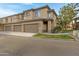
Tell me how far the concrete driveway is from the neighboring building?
1.62 ft

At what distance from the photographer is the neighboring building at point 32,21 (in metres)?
4.75

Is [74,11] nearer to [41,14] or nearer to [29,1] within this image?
[41,14]

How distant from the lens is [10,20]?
16.4 ft

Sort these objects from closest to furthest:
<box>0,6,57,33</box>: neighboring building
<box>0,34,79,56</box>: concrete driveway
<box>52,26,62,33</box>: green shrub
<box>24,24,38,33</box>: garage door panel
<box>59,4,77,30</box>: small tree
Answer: <box>0,34,79,56</box>: concrete driveway → <box>59,4,77,30</box>: small tree → <box>52,26,62,33</box>: green shrub → <box>0,6,57,33</box>: neighboring building → <box>24,24,38,33</box>: garage door panel

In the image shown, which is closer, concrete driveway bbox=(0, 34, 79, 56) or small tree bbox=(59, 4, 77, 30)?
concrete driveway bbox=(0, 34, 79, 56)

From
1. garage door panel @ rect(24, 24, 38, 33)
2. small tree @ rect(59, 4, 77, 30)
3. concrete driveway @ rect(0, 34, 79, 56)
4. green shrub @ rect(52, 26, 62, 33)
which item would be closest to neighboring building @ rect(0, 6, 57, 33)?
garage door panel @ rect(24, 24, 38, 33)

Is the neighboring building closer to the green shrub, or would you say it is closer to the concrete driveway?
the green shrub

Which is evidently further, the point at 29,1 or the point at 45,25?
the point at 45,25

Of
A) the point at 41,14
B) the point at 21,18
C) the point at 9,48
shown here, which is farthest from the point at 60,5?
the point at 9,48

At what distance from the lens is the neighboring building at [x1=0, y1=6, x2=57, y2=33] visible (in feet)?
15.6

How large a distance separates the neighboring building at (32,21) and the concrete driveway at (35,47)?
0.49m

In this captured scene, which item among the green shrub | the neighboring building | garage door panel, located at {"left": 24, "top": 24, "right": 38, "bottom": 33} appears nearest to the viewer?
the green shrub

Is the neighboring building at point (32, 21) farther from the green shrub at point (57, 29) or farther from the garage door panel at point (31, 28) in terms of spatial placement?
the green shrub at point (57, 29)

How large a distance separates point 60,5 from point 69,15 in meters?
0.55
